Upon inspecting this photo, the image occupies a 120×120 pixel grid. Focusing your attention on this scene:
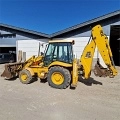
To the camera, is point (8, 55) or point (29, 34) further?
point (8, 55)

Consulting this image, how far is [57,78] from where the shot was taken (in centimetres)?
728

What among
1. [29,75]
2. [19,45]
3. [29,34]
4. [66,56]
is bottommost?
[29,75]

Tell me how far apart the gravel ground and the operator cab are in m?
1.52

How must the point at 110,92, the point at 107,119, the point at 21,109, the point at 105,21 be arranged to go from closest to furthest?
the point at 107,119
the point at 21,109
the point at 110,92
the point at 105,21

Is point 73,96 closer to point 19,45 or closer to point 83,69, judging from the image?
point 83,69

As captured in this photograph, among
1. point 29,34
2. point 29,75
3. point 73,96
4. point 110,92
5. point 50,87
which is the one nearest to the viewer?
point 73,96

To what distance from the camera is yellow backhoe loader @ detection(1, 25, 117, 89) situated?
22.6ft

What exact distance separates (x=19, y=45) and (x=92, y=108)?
13.4 m

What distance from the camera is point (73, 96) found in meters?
5.95

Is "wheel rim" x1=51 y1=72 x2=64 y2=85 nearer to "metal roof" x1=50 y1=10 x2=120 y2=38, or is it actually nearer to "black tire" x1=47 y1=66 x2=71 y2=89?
"black tire" x1=47 y1=66 x2=71 y2=89

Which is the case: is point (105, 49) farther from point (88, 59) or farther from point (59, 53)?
point (59, 53)

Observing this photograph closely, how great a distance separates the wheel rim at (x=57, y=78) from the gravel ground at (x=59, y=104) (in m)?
0.45

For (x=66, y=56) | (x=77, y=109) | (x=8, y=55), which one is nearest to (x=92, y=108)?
(x=77, y=109)

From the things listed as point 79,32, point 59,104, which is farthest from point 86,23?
point 59,104
